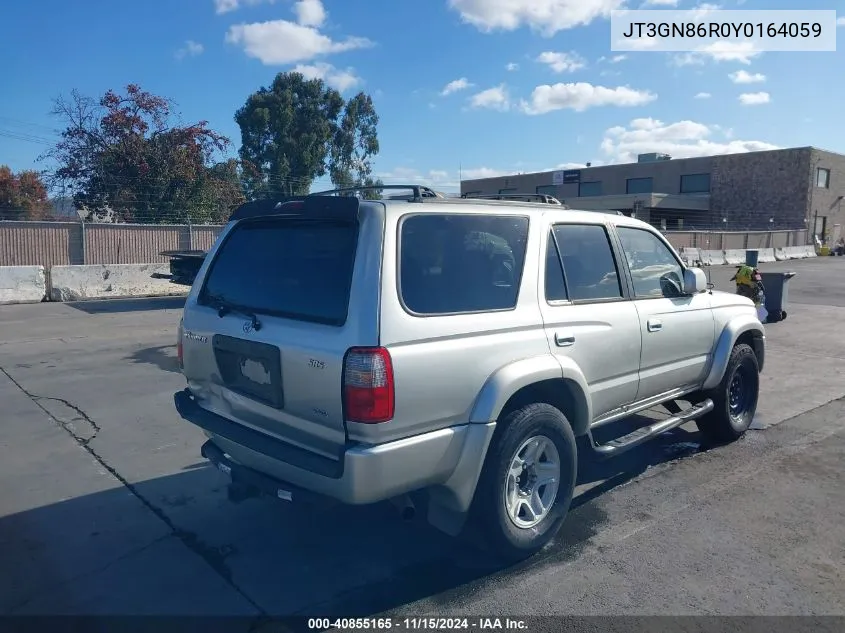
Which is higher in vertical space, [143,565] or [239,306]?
[239,306]

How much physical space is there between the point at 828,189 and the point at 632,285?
180ft

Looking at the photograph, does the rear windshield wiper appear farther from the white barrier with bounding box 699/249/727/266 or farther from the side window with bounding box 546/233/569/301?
the white barrier with bounding box 699/249/727/266

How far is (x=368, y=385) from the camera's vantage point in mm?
3078

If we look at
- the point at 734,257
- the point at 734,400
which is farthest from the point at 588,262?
the point at 734,257

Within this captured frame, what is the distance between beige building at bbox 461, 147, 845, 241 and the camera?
48312mm

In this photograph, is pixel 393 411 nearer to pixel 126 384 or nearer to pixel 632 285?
pixel 632 285

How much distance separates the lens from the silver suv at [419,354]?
3.19 meters

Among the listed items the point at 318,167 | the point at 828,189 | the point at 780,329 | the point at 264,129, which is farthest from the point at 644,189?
the point at 780,329

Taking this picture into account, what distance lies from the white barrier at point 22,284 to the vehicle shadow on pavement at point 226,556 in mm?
12809

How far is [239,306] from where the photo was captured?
12.9 feet

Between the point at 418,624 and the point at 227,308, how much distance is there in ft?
6.53

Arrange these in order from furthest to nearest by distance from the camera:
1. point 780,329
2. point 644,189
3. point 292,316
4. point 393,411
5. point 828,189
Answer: point 644,189 → point 828,189 → point 780,329 → point 292,316 → point 393,411

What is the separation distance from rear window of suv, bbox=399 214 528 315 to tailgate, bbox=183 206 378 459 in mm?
289

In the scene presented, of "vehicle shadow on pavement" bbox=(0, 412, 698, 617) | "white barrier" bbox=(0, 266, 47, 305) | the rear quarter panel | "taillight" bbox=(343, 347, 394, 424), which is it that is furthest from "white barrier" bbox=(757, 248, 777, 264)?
"taillight" bbox=(343, 347, 394, 424)
